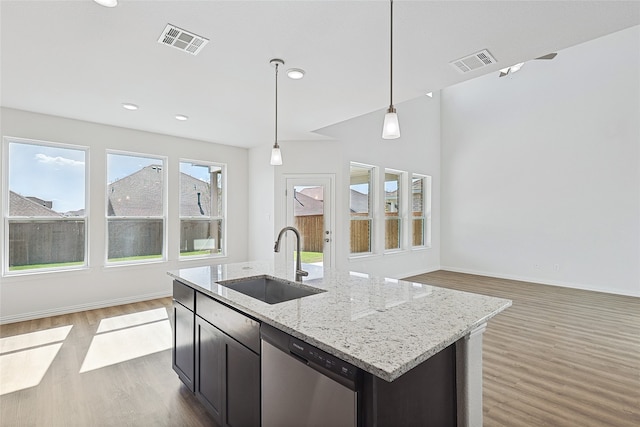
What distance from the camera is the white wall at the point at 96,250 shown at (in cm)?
396

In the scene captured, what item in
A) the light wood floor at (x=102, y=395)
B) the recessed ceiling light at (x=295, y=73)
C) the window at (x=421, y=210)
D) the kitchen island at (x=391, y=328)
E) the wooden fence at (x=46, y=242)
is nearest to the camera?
the kitchen island at (x=391, y=328)

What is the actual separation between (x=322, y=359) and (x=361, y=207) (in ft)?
16.2

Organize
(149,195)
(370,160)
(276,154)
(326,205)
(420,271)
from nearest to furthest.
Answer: (276,154) → (149,195) → (326,205) → (370,160) → (420,271)

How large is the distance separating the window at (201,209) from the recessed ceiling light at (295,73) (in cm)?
319

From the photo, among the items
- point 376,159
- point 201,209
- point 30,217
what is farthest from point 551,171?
point 30,217

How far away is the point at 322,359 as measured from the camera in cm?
120

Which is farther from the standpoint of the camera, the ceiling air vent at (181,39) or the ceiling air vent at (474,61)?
the ceiling air vent at (474,61)

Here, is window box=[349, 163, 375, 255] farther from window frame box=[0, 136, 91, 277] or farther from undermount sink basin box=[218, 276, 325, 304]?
window frame box=[0, 136, 91, 277]

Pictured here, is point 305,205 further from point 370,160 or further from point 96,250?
point 96,250

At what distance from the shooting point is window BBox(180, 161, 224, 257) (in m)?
5.40

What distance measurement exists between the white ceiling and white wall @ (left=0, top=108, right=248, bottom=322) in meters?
0.42

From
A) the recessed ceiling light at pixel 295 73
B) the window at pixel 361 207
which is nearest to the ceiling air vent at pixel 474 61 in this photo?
the recessed ceiling light at pixel 295 73

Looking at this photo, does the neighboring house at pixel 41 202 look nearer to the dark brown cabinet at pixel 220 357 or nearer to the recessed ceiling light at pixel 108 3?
the dark brown cabinet at pixel 220 357

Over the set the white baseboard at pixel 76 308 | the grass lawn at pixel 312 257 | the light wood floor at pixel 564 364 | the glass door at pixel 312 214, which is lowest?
the light wood floor at pixel 564 364
